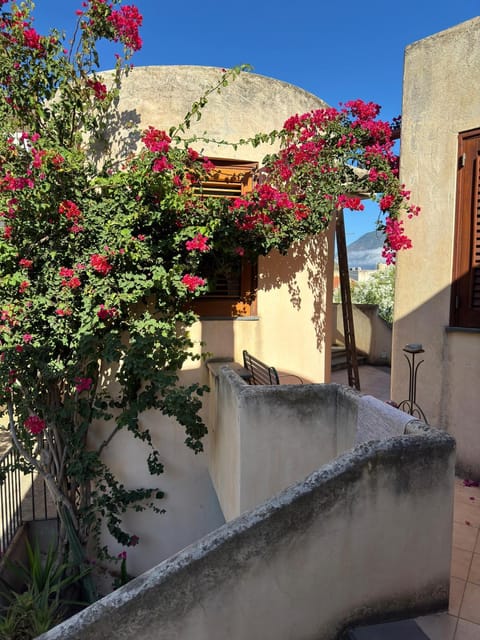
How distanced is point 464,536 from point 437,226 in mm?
3405

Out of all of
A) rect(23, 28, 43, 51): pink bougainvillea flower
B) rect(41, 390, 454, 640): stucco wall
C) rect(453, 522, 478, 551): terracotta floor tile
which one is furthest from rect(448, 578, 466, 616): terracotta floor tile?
rect(23, 28, 43, 51): pink bougainvillea flower

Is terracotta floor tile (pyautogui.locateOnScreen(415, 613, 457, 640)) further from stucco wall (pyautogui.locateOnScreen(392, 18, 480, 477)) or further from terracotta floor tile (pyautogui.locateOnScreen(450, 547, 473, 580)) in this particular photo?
stucco wall (pyautogui.locateOnScreen(392, 18, 480, 477))

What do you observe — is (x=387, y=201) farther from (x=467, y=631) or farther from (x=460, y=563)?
(x=467, y=631)

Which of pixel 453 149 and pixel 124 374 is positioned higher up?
pixel 453 149

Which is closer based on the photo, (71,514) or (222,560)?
(222,560)

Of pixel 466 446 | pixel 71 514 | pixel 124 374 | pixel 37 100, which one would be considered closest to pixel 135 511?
pixel 71 514

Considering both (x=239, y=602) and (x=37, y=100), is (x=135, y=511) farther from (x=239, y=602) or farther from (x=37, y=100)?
(x=37, y=100)

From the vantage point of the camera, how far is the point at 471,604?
2.63 m

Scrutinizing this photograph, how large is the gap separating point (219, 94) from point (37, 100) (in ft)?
7.93

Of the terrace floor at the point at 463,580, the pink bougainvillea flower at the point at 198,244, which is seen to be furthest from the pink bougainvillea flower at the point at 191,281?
the terrace floor at the point at 463,580

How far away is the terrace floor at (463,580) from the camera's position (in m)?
2.37

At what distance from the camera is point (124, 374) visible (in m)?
5.64

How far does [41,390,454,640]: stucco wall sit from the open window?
4049 mm

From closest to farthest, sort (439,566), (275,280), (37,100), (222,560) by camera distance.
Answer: (222,560) < (439,566) < (37,100) < (275,280)
